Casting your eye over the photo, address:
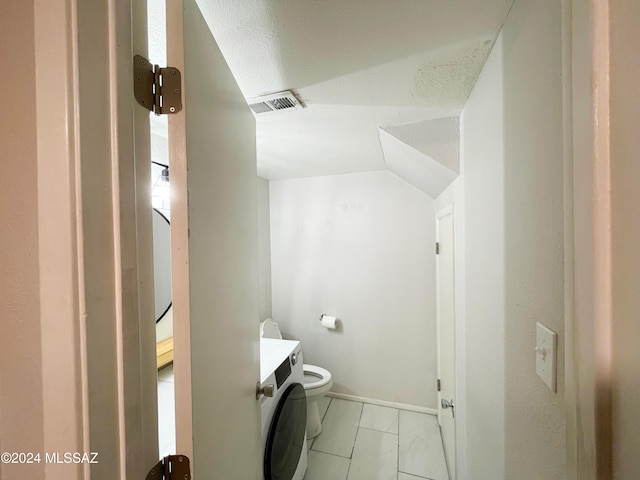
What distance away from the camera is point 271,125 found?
1333 millimetres

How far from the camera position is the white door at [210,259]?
1.58ft

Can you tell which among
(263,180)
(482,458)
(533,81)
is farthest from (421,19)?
→ (263,180)

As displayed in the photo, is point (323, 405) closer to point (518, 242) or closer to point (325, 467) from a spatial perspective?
point (325, 467)

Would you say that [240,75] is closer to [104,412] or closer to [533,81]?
[533,81]

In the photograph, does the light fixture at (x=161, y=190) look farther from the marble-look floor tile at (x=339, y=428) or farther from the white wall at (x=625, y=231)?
the marble-look floor tile at (x=339, y=428)

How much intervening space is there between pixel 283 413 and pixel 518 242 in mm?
1267

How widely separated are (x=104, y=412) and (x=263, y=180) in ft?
7.45

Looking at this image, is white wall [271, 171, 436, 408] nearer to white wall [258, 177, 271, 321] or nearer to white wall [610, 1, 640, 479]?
white wall [258, 177, 271, 321]

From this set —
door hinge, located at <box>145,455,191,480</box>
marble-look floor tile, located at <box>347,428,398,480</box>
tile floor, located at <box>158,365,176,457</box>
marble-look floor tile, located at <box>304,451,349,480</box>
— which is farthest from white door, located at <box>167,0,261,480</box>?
marble-look floor tile, located at <box>347,428,398,480</box>

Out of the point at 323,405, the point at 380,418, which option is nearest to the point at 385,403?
the point at 380,418

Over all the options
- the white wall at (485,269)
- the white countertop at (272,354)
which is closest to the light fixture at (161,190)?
the white countertop at (272,354)

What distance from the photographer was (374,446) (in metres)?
1.74

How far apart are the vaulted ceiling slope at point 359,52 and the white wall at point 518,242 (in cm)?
11

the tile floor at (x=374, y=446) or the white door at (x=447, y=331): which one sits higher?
the white door at (x=447, y=331)
